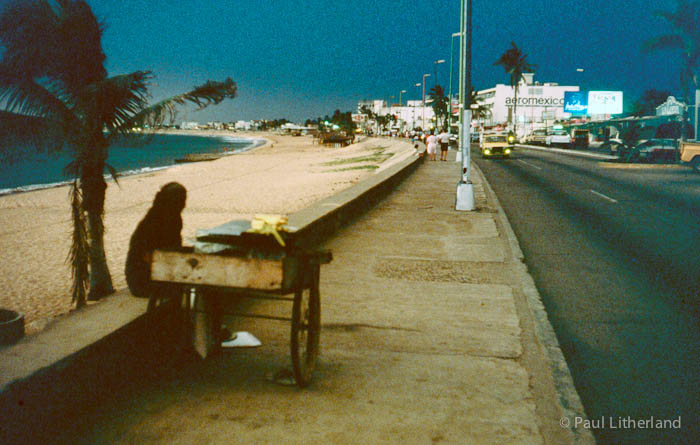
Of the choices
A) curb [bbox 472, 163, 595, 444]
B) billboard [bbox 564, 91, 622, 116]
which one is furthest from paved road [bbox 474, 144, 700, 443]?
billboard [bbox 564, 91, 622, 116]

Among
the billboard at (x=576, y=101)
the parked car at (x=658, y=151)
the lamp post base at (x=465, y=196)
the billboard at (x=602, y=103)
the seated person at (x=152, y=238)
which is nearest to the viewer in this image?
the seated person at (x=152, y=238)

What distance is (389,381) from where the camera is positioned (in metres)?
4.63

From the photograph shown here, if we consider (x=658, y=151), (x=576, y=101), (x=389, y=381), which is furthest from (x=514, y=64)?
(x=389, y=381)

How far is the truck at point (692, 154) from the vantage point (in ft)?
83.7

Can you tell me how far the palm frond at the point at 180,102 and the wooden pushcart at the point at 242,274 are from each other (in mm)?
4434

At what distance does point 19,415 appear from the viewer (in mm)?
3441

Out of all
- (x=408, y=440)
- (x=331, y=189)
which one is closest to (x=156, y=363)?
(x=408, y=440)

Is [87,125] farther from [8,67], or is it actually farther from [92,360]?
[92,360]

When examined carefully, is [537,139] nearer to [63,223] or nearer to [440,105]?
[440,105]

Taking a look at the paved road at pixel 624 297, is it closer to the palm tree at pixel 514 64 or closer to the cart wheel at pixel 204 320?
the cart wheel at pixel 204 320

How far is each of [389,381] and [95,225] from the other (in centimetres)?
504

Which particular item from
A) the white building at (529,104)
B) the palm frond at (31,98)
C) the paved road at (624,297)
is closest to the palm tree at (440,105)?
the white building at (529,104)

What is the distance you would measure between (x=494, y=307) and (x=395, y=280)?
1.49 m

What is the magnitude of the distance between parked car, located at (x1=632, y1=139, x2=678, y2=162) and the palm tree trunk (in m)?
30.7
